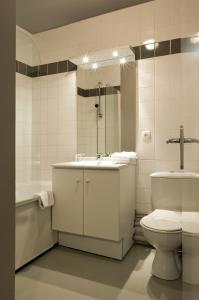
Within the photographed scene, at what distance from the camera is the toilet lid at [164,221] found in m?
1.62

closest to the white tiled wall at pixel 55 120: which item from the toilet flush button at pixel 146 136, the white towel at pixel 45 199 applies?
the white towel at pixel 45 199

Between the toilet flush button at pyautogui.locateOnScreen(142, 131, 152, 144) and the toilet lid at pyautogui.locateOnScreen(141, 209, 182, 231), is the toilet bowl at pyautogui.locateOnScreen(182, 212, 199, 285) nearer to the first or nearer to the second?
the toilet lid at pyautogui.locateOnScreen(141, 209, 182, 231)

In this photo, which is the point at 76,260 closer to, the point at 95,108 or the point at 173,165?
the point at 173,165

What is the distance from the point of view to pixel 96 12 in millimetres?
2502

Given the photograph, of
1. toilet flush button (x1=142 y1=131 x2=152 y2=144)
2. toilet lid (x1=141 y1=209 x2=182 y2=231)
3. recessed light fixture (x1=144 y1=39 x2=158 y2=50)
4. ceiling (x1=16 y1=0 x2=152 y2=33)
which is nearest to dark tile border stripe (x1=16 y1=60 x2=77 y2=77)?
ceiling (x1=16 y1=0 x2=152 y2=33)

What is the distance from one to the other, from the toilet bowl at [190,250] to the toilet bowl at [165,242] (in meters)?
0.05

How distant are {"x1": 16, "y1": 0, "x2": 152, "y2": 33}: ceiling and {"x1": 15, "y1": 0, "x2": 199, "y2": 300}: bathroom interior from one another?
12 millimetres

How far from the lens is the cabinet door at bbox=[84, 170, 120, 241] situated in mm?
1944

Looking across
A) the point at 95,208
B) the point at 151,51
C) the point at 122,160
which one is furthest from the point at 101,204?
the point at 151,51

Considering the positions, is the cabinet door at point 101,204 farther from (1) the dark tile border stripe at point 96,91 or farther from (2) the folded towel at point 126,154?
(1) the dark tile border stripe at point 96,91

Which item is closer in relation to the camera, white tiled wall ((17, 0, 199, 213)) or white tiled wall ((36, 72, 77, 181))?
white tiled wall ((17, 0, 199, 213))

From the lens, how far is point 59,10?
2479 mm

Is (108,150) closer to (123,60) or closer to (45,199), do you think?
(45,199)

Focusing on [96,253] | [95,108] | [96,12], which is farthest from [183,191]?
[96,12]
